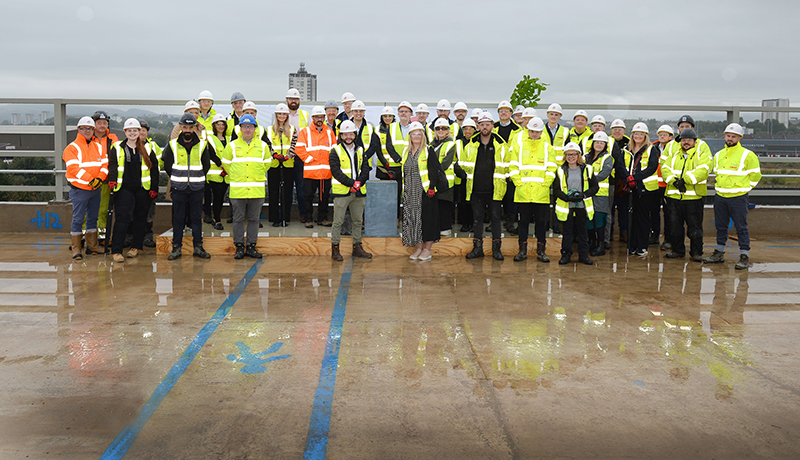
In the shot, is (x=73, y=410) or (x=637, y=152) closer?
(x=73, y=410)

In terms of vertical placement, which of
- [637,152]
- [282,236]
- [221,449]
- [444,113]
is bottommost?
[221,449]

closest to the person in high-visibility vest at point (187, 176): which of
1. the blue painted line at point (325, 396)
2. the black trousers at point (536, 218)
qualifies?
the blue painted line at point (325, 396)

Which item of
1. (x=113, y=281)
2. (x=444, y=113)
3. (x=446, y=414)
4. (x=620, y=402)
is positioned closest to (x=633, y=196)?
(x=444, y=113)

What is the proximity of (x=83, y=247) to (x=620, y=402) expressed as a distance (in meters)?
8.95

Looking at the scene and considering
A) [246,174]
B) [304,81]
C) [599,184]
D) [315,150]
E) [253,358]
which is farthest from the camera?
[304,81]

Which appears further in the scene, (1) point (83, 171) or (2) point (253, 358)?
(1) point (83, 171)

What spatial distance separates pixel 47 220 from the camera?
12727 mm

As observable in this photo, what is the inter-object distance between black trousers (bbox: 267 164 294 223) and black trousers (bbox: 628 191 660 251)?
609 centimetres

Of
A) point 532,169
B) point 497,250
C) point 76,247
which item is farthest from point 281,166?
point 532,169

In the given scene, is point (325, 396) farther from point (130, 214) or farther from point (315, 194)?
point (315, 194)

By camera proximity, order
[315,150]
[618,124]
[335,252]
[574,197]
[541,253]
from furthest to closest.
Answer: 1. [618,124]
2. [315,150]
3. [541,253]
4. [335,252]
5. [574,197]

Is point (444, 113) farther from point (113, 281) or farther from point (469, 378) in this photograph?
point (469, 378)

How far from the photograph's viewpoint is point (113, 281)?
840 centimetres

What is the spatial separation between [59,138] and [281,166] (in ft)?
17.9
